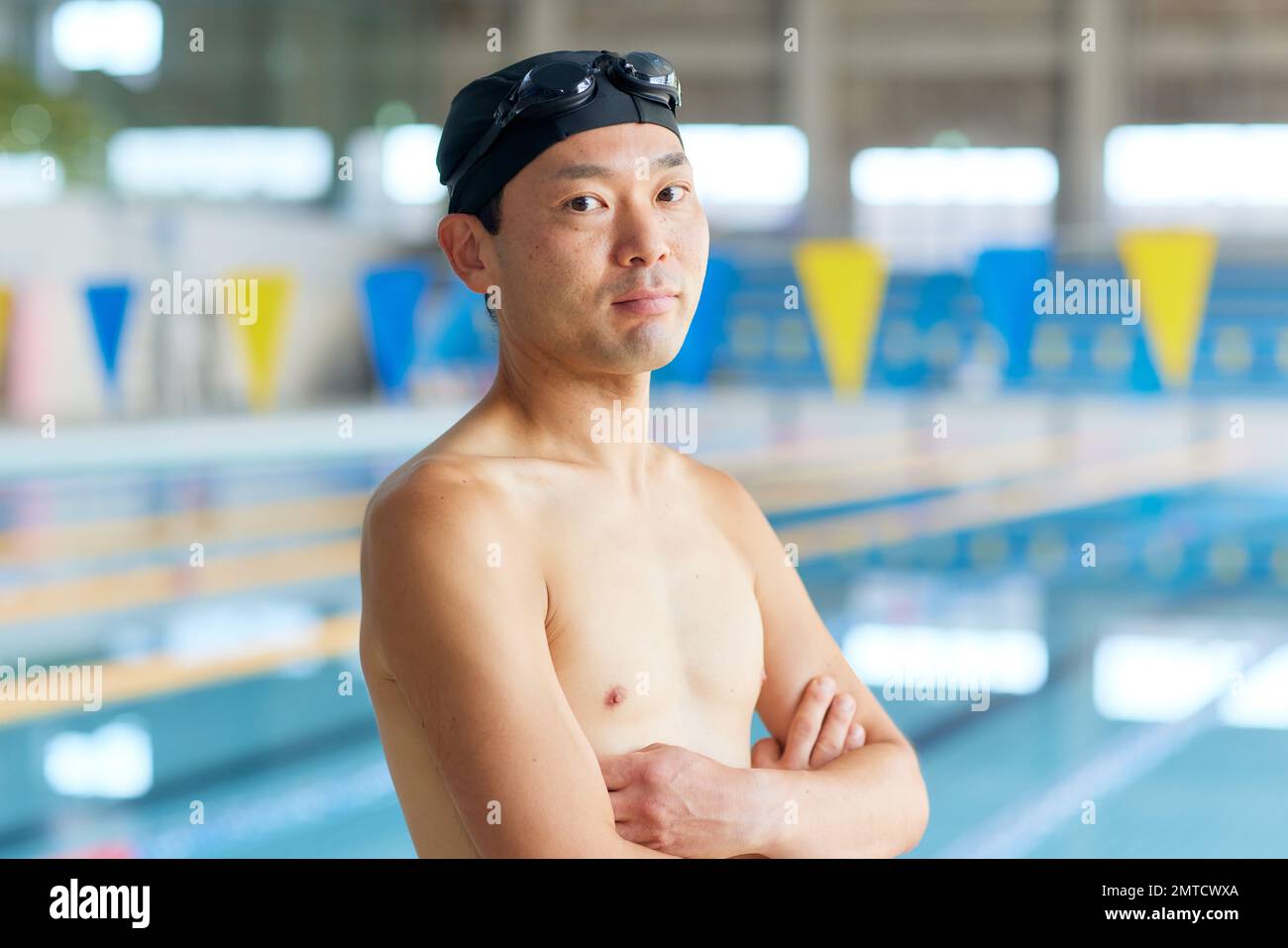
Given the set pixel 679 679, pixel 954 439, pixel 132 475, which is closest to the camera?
pixel 679 679

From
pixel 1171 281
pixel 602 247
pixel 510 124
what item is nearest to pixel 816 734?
pixel 602 247

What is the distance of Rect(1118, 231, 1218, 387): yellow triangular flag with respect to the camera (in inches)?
391

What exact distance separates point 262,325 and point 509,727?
10.6m

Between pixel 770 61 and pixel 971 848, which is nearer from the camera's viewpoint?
pixel 971 848

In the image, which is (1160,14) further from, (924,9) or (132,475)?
(132,475)

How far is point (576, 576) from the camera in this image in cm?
121

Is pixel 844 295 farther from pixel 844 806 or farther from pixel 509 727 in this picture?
pixel 509 727

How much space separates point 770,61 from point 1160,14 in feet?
13.9

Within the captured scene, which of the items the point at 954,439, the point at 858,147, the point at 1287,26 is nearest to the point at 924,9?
the point at 858,147

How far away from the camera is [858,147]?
57.4ft

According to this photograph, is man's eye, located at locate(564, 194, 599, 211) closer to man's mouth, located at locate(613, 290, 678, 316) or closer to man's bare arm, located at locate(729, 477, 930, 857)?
man's mouth, located at locate(613, 290, 678, 316)

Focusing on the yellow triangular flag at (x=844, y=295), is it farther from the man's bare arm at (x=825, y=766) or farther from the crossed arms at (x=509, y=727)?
the crossed arms at (x=509, y=727)

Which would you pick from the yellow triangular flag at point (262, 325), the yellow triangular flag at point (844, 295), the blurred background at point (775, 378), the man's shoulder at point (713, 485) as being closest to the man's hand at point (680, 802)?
Result: the man's shoulder at point (713, 485)
